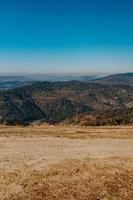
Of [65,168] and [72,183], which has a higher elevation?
[65,168]

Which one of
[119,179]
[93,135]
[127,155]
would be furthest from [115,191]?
[93,135]

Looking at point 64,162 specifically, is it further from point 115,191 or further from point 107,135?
point 107,135

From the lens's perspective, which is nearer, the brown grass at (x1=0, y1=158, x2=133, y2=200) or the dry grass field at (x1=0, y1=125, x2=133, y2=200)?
the brown grass at (x1=0, y1=158, x2=133, y2=200)

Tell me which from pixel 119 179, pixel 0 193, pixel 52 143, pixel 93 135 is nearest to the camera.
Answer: pixel 0 193

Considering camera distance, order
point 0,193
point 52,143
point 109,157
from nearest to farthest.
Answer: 1. point 0,193
2. point 109,157
3. point 52,143

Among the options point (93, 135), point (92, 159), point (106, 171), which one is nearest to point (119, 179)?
point (106, 171)

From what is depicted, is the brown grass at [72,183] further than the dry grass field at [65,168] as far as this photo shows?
No

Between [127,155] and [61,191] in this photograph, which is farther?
[127,155]

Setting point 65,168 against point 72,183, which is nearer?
point 72,183
